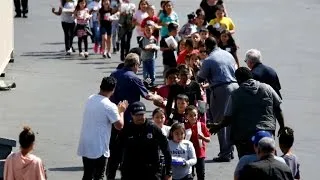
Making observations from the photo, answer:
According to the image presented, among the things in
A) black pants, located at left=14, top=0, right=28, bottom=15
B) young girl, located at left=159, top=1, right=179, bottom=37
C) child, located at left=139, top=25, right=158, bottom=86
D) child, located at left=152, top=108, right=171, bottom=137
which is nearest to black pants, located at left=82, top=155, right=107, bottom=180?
child, located at left=152, top=108, right=171, bottom=137

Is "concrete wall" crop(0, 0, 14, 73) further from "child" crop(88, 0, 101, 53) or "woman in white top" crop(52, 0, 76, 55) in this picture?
"child" crop(88, 0, 101, 53)

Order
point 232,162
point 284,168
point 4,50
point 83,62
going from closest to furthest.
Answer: point 284,168
point 232,162
point 4,50
point 83,62

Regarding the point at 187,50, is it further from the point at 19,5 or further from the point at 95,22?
the point at 19,5

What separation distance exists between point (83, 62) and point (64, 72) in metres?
1.82

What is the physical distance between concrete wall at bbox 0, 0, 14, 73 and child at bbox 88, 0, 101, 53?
332cm

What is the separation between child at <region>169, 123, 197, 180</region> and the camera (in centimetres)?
1533

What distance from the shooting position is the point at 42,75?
27.4 m

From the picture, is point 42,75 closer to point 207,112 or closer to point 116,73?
point 207,112

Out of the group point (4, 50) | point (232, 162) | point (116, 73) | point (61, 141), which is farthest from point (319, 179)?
point (4, 50)

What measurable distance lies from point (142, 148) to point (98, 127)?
3.04 feet

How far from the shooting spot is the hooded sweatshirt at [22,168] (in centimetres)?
1298

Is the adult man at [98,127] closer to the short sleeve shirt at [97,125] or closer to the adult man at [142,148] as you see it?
the short sleeve shirt at [97,125]

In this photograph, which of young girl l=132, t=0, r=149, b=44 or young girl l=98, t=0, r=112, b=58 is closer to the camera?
young girl l=132, t=0, r=149, b=44

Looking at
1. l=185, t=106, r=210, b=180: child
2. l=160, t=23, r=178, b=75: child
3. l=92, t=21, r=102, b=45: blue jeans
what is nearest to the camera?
l=185, t=106, r=210, b=180: child
